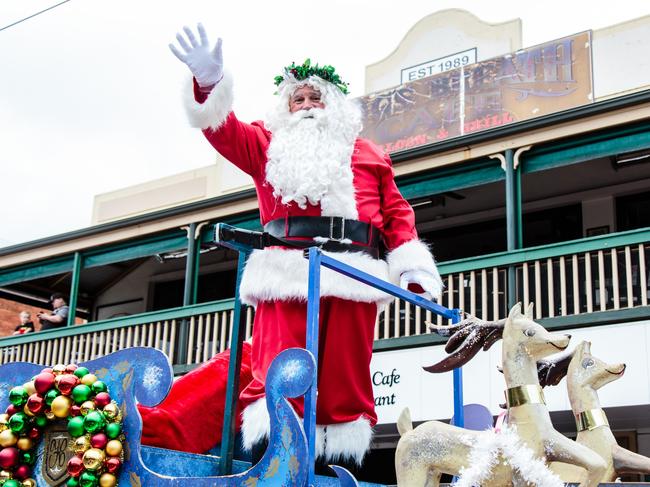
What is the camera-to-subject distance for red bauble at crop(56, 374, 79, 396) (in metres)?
3.26

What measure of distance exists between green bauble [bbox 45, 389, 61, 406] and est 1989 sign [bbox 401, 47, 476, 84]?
517 inches

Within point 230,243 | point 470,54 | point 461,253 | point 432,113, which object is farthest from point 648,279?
point 230,243

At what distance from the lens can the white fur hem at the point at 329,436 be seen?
3533 mm

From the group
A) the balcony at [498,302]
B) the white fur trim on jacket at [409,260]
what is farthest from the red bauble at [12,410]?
the balcony at [498,302]

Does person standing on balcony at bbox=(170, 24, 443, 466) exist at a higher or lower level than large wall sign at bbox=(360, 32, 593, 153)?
lower

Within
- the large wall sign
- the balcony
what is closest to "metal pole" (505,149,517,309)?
the balcony

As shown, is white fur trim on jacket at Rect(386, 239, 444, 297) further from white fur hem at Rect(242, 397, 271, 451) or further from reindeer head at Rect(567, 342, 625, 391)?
white fur hem at Rect(242, 397, 271, 451)

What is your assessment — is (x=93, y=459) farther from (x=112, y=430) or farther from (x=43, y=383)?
(x=43, y=383)

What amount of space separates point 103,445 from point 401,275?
1492 millimetres

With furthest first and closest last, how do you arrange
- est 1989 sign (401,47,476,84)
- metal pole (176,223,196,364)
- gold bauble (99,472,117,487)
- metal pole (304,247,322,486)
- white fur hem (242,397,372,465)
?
est 1989 sign (401,47,476,84)
metal pole (176,223,196,364)
white fur hem (242,397,372,465)
gold bauble (99,472,117,487)
metal pole (304,247,322,486)

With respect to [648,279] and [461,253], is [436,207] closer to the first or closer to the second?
[461,253]

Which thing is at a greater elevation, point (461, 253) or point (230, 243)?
point (461, 253)

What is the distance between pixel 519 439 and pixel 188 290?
11.0 meters

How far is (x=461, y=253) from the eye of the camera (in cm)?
1347
